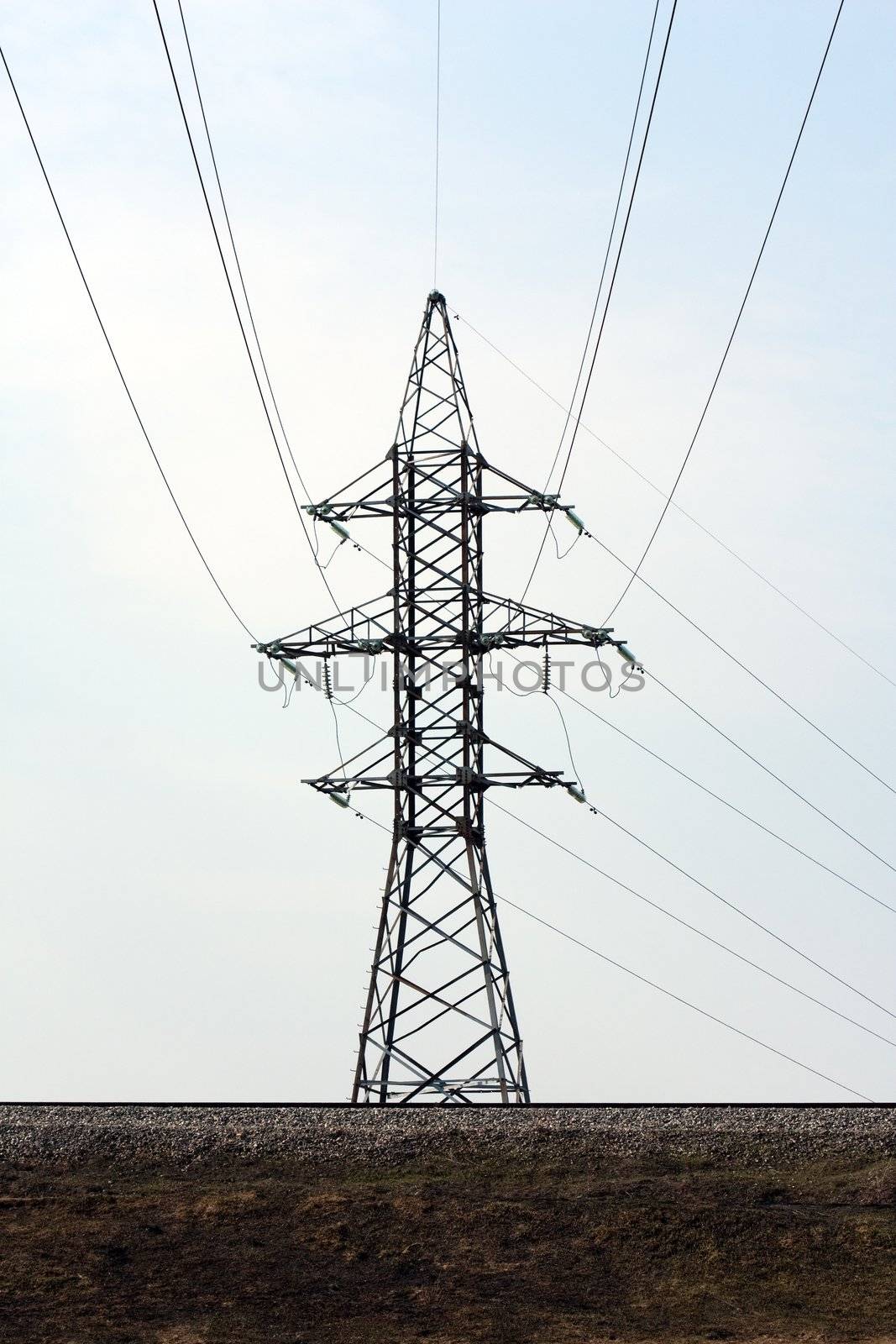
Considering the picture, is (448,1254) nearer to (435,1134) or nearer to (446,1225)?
(446,1225)

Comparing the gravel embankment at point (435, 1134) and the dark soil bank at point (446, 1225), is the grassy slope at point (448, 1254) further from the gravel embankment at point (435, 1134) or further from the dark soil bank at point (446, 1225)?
the gravel embankment at point (435, 1134)

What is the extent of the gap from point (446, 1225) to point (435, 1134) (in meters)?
2.09

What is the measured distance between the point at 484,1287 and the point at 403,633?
426 inches

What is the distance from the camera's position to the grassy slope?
1436 centimetres

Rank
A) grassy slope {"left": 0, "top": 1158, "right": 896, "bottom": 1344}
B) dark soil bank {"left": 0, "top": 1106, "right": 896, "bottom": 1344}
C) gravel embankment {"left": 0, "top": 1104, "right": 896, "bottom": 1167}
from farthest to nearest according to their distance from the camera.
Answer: gravel embankment {"left": 0, "top": 1104, "right": 896, "bottom": 1167}, dark soil bank {"left": 0, "top": 1106, "right": 896, "bottom": 1344}, grassy slope {"left": 0, "top": 1158, "right": 896, "bottom": 1344}

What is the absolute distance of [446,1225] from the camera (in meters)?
16.0

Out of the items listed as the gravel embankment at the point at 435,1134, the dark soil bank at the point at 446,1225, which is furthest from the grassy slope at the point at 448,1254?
the gravel embankment at the point at 435,1134

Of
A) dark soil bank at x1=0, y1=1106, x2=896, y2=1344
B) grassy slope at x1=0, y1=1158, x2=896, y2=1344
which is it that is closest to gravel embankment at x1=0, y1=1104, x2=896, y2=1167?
dark soil bank at x1=0, y1=1106, x2=896, y2=1344

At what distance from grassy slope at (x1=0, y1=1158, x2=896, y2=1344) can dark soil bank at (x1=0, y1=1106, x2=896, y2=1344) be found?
0.02 metres

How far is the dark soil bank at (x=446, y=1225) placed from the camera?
14.5m

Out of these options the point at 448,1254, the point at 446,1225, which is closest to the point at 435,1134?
the point at 446,1225

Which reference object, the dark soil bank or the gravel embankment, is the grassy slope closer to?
the dark soil bank

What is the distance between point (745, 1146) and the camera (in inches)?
719

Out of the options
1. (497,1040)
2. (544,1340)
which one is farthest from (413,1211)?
(497,1040)
